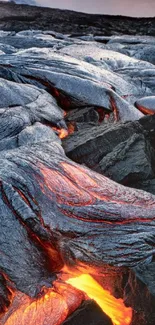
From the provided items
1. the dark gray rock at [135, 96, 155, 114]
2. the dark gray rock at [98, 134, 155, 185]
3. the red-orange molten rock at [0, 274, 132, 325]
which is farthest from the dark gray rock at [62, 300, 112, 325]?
the dark gray rock at [135, 96, 155, 114]

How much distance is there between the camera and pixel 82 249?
10.6 feet

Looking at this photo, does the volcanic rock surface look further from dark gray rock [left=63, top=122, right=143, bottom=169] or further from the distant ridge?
the distant ridge

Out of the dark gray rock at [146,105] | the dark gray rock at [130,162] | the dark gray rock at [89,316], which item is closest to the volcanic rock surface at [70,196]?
the dark gray rock at [130,162]

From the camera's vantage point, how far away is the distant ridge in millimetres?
18172

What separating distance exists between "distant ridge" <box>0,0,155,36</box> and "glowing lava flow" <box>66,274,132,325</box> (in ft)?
52.5

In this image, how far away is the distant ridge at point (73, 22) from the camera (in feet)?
59.6

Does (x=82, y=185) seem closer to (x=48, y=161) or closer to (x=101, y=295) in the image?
(x=48, y=161)


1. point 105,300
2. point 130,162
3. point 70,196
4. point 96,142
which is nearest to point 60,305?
point 105,300

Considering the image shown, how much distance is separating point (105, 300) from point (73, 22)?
61.0ft

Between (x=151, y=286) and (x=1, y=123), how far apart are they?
10.4 feet

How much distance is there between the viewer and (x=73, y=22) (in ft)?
63.7

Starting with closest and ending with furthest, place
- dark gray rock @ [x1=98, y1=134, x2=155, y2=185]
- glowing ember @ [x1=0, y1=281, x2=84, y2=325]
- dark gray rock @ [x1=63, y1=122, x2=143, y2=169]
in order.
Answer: glowing ember @ [x1=0, y1=281, x2=84, y2=325] < dark gray rock @ [x1=98, y1=134, x2=155, y2=185] < dark gray rock @ [x1=63, y1=122, x2=143, y2=169]

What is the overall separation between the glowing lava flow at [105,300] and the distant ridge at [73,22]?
1599cm

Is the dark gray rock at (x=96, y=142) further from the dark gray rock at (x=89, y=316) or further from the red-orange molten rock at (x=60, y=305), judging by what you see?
the dark gray rock at (x=89, y=316)
